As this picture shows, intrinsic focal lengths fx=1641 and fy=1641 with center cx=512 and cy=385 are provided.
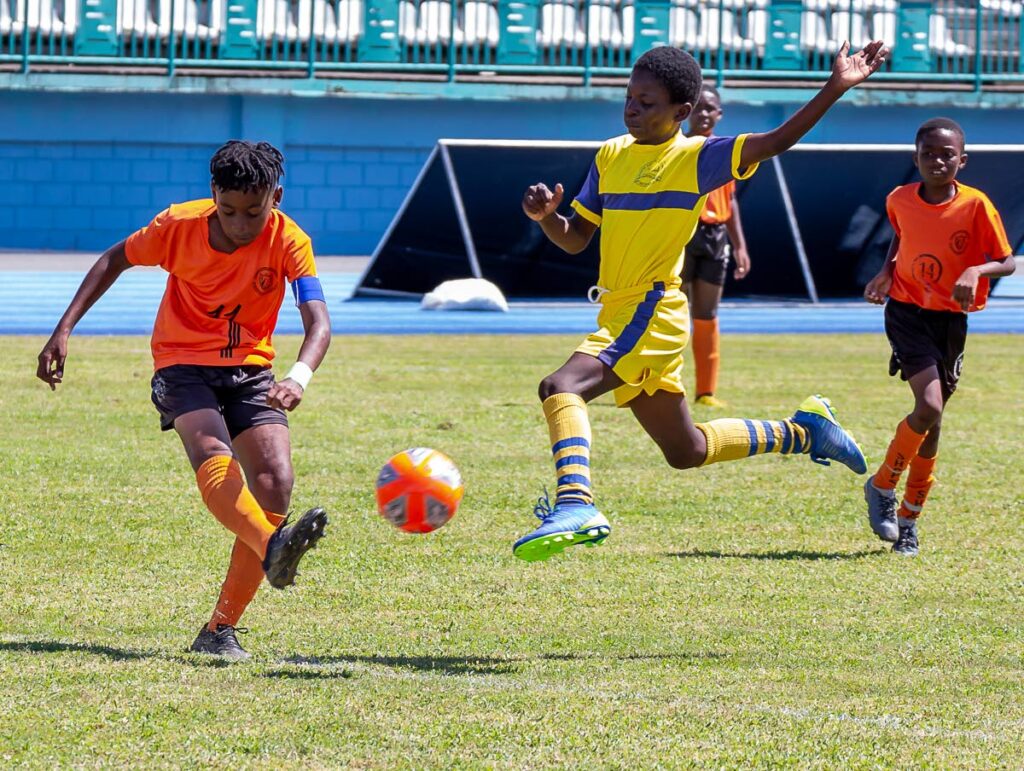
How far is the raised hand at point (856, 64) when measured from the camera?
18.5 ft

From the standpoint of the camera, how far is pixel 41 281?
2306cm

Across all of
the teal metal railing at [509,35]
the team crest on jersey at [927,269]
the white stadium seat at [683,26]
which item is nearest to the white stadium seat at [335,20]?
the teal metal railing at [509,35]

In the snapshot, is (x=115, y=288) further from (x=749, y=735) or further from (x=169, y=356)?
(x=749, y=735)

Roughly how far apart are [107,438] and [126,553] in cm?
319

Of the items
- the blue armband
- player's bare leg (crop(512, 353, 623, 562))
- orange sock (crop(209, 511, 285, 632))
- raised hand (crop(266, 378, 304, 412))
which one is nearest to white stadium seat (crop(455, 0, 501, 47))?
player's bare leg (crop(512, 353, 623, 562))

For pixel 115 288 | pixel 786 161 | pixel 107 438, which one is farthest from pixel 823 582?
Result: pixel 115 288

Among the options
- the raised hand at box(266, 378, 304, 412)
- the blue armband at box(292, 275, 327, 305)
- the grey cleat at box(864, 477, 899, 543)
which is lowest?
the grey cleat at box(864, 477, 899, 543)

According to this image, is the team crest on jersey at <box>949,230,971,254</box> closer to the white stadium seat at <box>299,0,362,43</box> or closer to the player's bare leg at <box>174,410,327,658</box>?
the player's bare leg at <box>174,410,327,658</box>

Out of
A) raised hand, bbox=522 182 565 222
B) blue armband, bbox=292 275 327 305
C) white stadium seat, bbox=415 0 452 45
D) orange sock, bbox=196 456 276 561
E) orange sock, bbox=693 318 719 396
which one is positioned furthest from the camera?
white stadium seat, bbox=415 0 452 45

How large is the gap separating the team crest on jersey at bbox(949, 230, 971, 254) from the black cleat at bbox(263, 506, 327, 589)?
141 inches

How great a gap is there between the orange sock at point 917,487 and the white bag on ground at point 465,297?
12.4 meters

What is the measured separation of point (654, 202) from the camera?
6070mm

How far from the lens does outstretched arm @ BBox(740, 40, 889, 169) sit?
5.58 m

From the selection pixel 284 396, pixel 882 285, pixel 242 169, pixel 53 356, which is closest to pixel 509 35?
pixel 882 285
